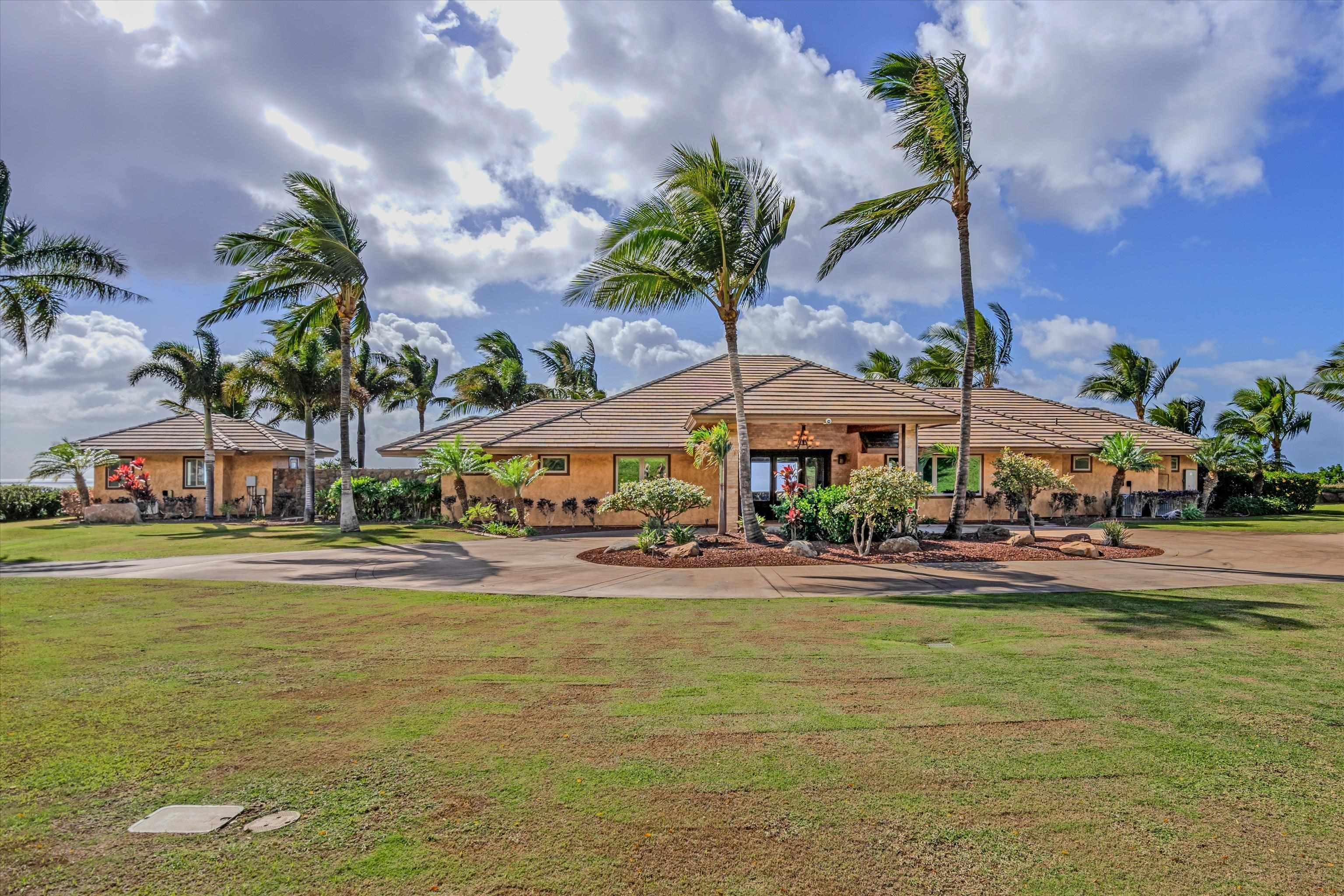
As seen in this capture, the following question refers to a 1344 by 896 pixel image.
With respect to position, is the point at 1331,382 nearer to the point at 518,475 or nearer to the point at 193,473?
the point at 518,475

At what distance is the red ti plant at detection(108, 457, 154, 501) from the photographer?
2905 cm

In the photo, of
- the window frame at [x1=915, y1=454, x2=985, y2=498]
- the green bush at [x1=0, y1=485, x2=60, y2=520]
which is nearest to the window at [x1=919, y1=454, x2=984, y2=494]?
the window frame at [x1=915, y1=454, x2=985, y2=498]

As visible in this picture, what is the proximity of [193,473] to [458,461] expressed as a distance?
1688 cm

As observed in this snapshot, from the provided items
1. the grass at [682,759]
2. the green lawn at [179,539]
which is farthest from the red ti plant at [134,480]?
the grass at [682,759]

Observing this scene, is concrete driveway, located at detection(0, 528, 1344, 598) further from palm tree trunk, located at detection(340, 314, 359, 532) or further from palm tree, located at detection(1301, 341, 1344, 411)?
palm tree, located at detection(1301, 341, 1344, 411)

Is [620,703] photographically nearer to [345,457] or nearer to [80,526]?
[345,457]

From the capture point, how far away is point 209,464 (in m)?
29.7

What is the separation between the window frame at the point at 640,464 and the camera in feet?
77.6

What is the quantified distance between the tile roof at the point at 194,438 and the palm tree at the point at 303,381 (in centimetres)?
387

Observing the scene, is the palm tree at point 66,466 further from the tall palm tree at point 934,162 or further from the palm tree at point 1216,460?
the palm tree at point 1216,460

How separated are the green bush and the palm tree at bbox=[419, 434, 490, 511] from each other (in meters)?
19.6

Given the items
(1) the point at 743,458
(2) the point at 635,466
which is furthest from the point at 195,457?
(1) the point at 743,458

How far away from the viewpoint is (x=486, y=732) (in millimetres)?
4445

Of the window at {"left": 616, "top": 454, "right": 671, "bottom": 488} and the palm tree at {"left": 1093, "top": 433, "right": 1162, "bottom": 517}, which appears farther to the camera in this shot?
the palm tree at {"left": 1093, "top": 433, "right": 1162, "bottom": 517}
